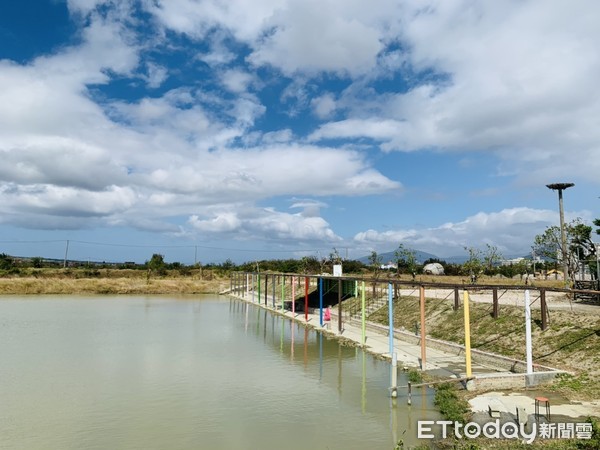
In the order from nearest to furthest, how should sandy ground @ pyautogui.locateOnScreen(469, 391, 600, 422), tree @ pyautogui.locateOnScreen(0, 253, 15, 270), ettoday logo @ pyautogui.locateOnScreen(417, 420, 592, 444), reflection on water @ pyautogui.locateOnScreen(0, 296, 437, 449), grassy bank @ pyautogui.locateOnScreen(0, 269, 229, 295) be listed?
ettoday logo @ pyautogui.locateOnScreen(417, 420, 592, 444) → sandy ground @ pyautogui.locateOnScreen(469, 391, 600, 422) → reflection on water @ pyautogui.locateOnScreen(0, 296, 437, 449) → grassy bank @ pyautogui.locateOnScreen(0, 269, 229, 295) → tree @ pyautogui.locateOnScreen(0, 253, 15, 270)

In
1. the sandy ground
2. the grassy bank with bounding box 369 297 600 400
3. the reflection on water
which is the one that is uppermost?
the grassy bank with bounding box 369 297 600 400

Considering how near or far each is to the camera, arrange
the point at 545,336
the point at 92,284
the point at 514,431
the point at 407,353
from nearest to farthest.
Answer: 1. the point at 514,431
2. the point at 545,336
3. the point at 407,353
4. the point at 92,284

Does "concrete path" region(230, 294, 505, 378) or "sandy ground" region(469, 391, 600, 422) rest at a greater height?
"sandy ground" region(469, 391, 600, 422)

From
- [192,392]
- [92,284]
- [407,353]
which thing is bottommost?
[192,392]

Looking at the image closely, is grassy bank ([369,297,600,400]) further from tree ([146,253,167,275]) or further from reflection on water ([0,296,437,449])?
tree ([146,253,167,275])

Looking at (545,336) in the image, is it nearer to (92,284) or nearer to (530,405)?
(530,405)

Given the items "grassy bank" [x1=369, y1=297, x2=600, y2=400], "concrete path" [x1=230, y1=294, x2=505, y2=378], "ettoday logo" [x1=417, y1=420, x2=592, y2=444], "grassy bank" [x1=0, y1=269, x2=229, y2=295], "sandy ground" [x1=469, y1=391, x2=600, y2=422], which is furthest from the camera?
"grassy bank" [x1=0, y1=269, x2=229, y2=295]

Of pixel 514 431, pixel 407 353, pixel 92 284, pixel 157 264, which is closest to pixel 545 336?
pixel 407 353

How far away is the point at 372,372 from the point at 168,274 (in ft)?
197

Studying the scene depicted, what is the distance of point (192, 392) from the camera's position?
45.3 feet

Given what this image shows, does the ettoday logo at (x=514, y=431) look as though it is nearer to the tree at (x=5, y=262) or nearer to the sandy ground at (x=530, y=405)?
the sandy ground at (x=530, y=405)

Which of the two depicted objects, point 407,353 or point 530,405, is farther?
point 407,353

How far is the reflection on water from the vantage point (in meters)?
10.3

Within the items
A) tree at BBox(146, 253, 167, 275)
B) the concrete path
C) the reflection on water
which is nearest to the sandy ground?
the reflection on water
